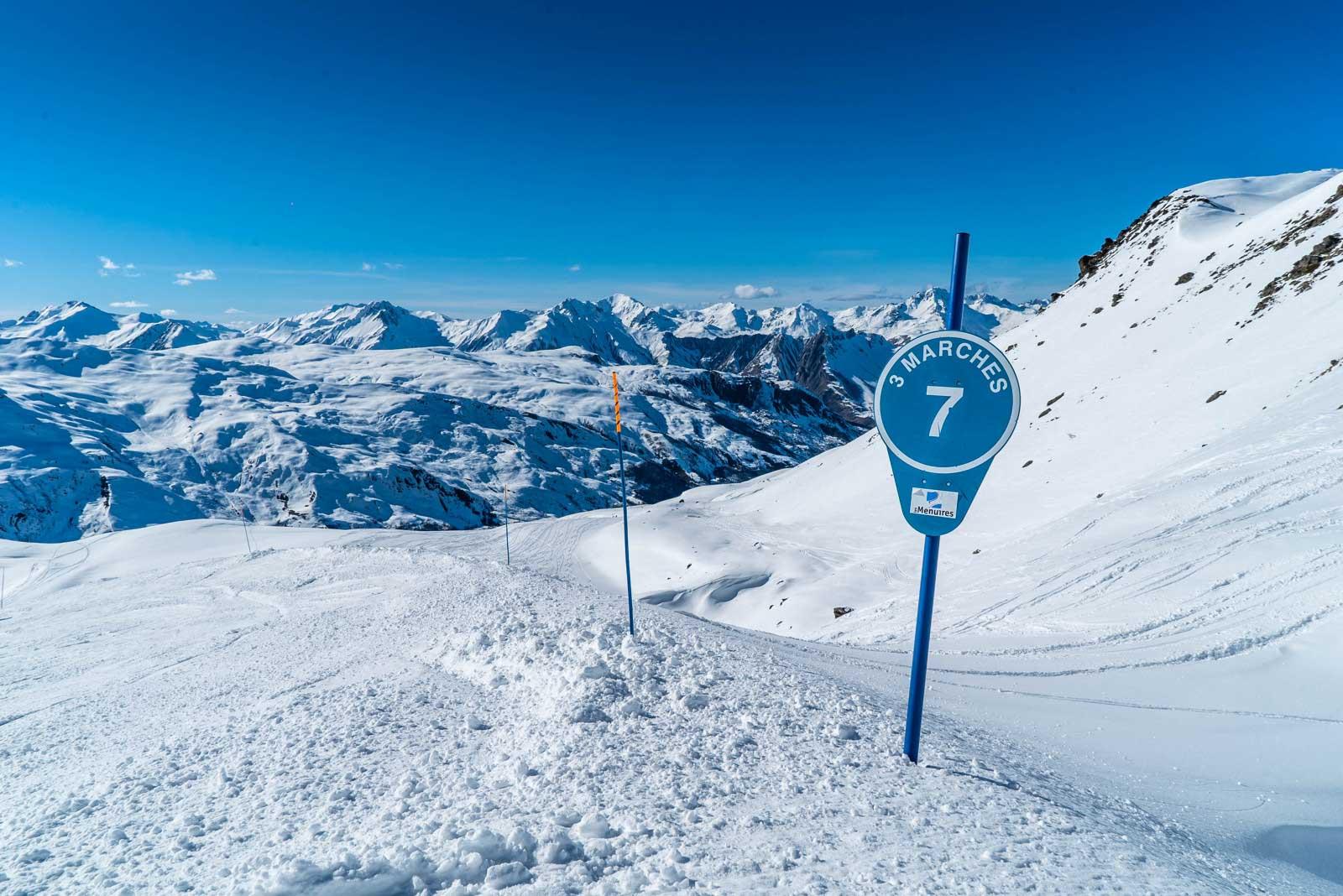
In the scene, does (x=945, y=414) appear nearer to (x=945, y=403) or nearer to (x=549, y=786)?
(x=945, y=403)

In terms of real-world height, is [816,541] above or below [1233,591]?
below

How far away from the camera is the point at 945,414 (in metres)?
4.16

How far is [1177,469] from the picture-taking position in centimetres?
2084

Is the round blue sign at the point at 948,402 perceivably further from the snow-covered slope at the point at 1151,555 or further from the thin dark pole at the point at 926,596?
the snow-covered slope at the point at 1151,555

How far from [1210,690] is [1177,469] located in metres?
15.5

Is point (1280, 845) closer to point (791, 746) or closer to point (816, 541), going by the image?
point (791, 746)

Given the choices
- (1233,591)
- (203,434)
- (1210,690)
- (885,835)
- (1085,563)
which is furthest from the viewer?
(203,434)

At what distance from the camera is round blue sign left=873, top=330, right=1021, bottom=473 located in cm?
400

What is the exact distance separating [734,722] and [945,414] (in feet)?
11.1

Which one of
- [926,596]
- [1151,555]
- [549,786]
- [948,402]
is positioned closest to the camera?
[948,402]

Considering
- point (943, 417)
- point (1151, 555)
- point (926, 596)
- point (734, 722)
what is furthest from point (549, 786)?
point (1151, 555)

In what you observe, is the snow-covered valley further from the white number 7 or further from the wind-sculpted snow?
the white number 7

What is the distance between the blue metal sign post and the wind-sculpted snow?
150 cm

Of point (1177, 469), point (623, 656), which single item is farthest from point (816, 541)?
point (623, 656)
